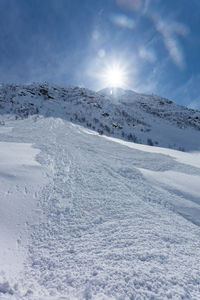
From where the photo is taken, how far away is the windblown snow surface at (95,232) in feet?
2.68

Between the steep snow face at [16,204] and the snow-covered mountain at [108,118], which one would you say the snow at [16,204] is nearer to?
the steep snow face at [16,204]

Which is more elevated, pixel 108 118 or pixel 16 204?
pixel 108 118

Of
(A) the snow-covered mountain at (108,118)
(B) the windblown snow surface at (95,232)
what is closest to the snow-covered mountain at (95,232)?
(B) the windblown snow surface at (95,232)

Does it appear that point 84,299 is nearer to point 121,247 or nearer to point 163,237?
point 121,247

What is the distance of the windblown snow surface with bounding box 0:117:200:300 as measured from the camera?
82 cm

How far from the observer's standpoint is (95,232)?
114 cm

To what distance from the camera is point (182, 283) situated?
33.1 inches

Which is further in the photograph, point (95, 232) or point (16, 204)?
point (16, 204)

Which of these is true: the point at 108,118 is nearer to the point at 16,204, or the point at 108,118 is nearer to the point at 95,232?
the point at 16,204

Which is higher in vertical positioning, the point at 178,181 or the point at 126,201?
the point at 178,181

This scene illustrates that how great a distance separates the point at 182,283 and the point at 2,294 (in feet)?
3.19

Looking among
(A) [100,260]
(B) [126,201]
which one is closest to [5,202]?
(A) [100,260]

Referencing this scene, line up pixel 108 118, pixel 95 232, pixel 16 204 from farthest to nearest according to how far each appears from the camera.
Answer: pixel 108 118, pixel 16 204, pixel 95 232

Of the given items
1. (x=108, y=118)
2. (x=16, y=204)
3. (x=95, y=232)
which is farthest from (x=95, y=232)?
(x=108, y=118)
